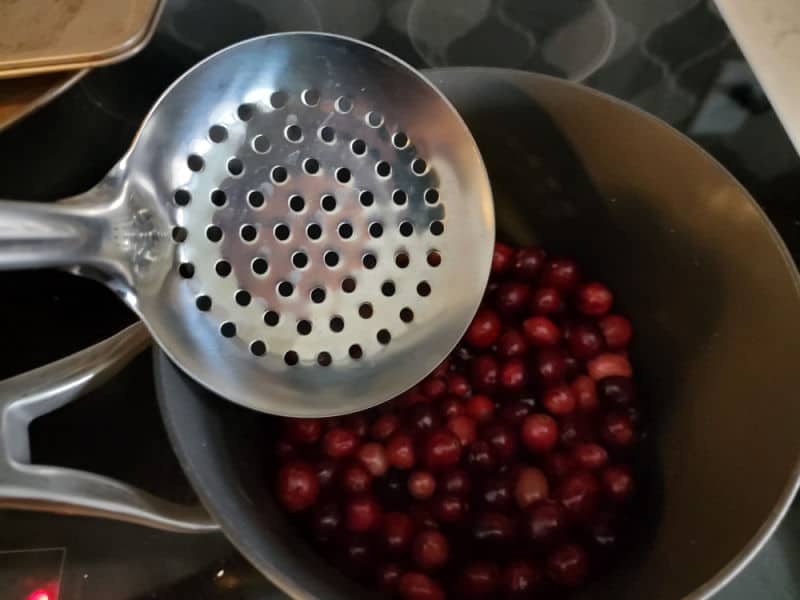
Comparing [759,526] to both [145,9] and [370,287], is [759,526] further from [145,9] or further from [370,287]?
[145,9]

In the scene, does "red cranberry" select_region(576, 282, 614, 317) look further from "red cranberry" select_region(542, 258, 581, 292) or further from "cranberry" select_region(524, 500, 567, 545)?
"cranberry" select_region(524, 500, 567, 545)

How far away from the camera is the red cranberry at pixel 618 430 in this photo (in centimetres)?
63

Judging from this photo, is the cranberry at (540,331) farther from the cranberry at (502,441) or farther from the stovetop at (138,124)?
the stovetop at (138,124)

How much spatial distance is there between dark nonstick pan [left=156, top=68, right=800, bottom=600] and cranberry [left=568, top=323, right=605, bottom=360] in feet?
0.11

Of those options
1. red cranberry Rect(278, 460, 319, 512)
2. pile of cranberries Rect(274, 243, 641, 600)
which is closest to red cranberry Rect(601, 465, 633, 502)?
pile of cranberries Rect(274, 243, 641, 600)

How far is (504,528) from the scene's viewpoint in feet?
1.97

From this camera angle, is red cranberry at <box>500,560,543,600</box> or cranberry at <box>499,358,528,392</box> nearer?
red cranberry at <box>500,560,543,600</box>

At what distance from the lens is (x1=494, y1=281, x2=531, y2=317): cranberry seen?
69 cm

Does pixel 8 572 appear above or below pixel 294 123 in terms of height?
below

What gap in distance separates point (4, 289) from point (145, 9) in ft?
0.97

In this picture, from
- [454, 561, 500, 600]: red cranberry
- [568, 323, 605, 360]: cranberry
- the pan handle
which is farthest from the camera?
[568, 323, 605, 360]: cranberry

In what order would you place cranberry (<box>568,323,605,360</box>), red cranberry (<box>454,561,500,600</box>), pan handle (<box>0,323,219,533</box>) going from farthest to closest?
cranberry (<box>568,323,605,360</box>) < red cranberry (<box>454,561,500,600</box>) < pan handle (<box>0,323,219,533</box>)

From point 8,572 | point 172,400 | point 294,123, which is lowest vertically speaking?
point 8,572

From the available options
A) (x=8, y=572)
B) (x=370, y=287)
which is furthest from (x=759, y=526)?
(x=8, y=572)
